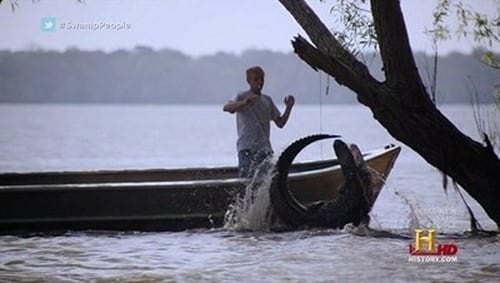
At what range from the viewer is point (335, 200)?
8898 mm

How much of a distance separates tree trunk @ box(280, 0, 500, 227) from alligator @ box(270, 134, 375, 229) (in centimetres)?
76

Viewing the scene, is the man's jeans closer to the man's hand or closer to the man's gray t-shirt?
the man's gray t-shirt

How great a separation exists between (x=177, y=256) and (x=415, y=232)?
2.24 m

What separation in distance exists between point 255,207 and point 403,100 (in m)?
1.70

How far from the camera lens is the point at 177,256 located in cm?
758

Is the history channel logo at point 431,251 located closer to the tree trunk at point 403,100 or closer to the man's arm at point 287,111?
the tree trunk at point 403,100

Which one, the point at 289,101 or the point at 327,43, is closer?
the point at 327,43

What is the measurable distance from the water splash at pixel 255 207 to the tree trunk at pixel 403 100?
114 centimetres

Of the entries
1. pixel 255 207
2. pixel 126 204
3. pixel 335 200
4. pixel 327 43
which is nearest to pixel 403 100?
pixel 327 43

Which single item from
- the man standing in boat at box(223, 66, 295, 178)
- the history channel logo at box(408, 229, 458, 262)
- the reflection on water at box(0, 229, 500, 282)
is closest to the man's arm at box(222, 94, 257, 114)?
the man standing in boat at box(223, 66, 295, 178)

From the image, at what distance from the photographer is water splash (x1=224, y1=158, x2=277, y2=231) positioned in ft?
28.7

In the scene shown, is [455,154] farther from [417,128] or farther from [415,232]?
[415,232]

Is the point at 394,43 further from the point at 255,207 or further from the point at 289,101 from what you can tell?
the point at 255,207

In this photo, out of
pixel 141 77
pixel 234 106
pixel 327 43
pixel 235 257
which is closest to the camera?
pixel 235 257
